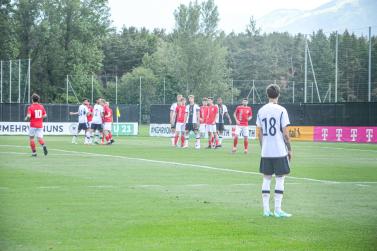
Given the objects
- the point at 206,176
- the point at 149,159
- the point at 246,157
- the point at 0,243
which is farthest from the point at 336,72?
the point at 0,243

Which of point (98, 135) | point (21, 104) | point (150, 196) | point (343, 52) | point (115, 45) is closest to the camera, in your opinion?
point (150, 196)

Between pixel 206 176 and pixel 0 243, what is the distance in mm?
10041

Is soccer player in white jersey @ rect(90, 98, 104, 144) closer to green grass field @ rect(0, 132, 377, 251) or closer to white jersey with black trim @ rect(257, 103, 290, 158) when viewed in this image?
green grass field @ rect(0, 132, 377, 251)

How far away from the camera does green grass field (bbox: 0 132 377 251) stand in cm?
943

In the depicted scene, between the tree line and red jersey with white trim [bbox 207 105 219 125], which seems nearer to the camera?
the tree line

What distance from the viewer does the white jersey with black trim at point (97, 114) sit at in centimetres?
3816

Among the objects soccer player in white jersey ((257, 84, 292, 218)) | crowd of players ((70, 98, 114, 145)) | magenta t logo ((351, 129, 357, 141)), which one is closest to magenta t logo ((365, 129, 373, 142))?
magenta t logo ((351, 129, 357, 141))

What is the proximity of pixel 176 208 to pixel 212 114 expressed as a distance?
22.3 m

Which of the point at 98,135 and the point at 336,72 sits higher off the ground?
the point at 336,72

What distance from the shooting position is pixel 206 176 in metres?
18.8

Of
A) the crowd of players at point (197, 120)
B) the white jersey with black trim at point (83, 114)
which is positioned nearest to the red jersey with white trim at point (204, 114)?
the crowd of players at point (197, 120)

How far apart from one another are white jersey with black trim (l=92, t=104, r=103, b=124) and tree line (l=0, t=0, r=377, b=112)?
1976 mm

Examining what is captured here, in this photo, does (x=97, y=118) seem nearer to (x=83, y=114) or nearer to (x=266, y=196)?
(x=83, y=114)

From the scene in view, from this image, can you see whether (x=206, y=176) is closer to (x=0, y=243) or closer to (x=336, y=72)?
(x=0, y=243)
